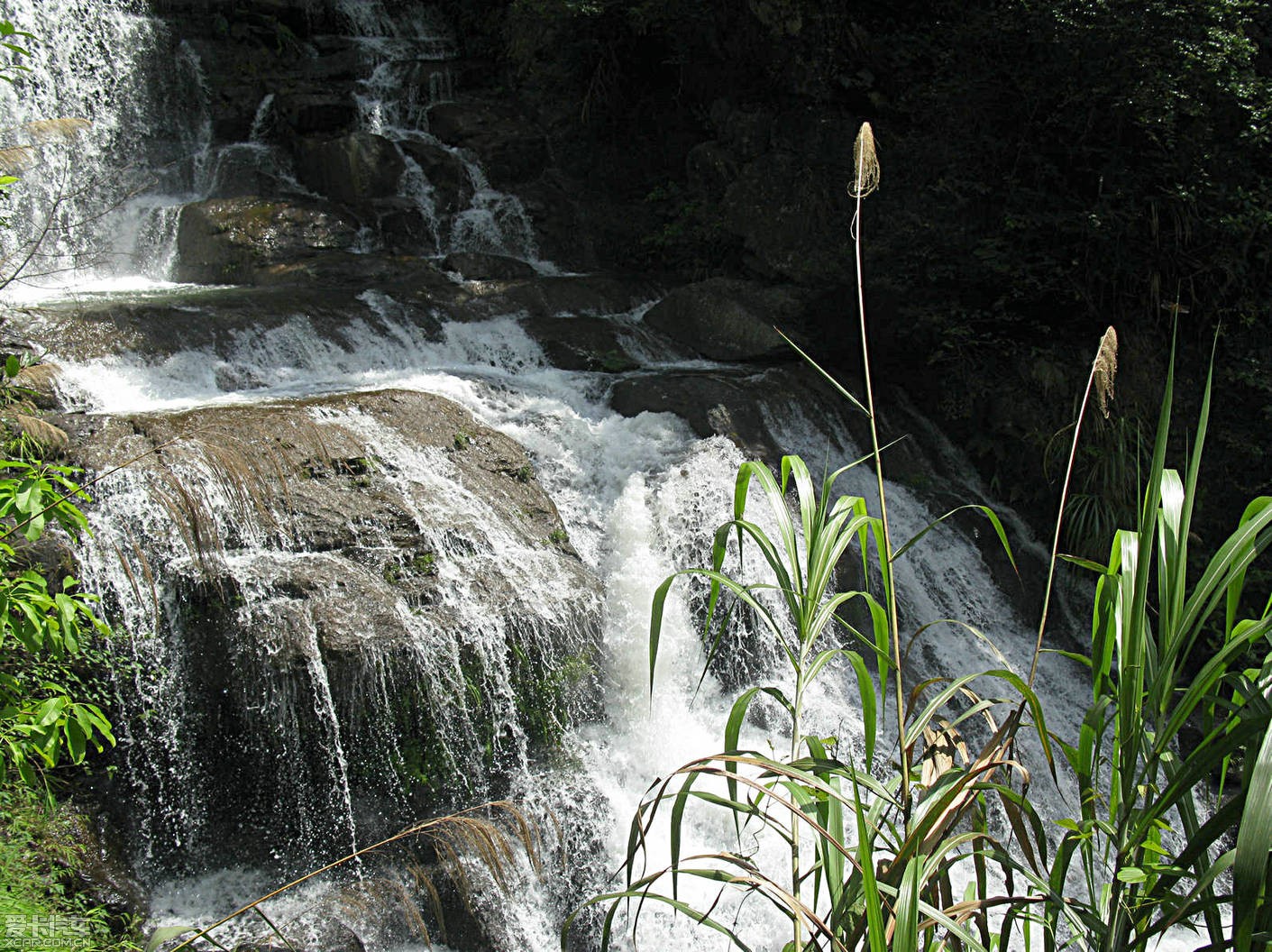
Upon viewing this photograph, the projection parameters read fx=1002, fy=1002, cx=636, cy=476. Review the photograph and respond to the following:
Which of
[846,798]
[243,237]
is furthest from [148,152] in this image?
[846,798]

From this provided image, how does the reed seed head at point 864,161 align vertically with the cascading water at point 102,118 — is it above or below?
below

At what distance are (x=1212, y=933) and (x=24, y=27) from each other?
11.9 m

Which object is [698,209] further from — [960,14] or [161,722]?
[161,722]

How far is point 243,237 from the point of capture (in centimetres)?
930

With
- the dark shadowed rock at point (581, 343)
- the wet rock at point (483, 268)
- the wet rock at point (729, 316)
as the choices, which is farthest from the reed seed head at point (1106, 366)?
the wet rock at point (483, 268)

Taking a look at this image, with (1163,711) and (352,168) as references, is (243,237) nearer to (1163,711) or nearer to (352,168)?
(352,168)

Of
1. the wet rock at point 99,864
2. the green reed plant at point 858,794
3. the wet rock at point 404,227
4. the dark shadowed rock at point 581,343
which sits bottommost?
the wet rock at point 99,864

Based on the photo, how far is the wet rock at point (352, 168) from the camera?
1056 cm

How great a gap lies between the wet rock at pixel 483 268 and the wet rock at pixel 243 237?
114 centimetres

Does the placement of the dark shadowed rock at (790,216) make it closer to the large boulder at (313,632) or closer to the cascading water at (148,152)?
the cascading water at (148,152)

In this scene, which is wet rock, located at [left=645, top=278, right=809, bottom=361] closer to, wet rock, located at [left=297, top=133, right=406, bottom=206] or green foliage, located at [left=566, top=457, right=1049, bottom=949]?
wet rock, located at [left=297, top=133, right=406, bottom=206]

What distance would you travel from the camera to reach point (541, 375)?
802cm

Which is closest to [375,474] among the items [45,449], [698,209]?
[45,449]

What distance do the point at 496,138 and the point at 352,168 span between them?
76.5 inches
